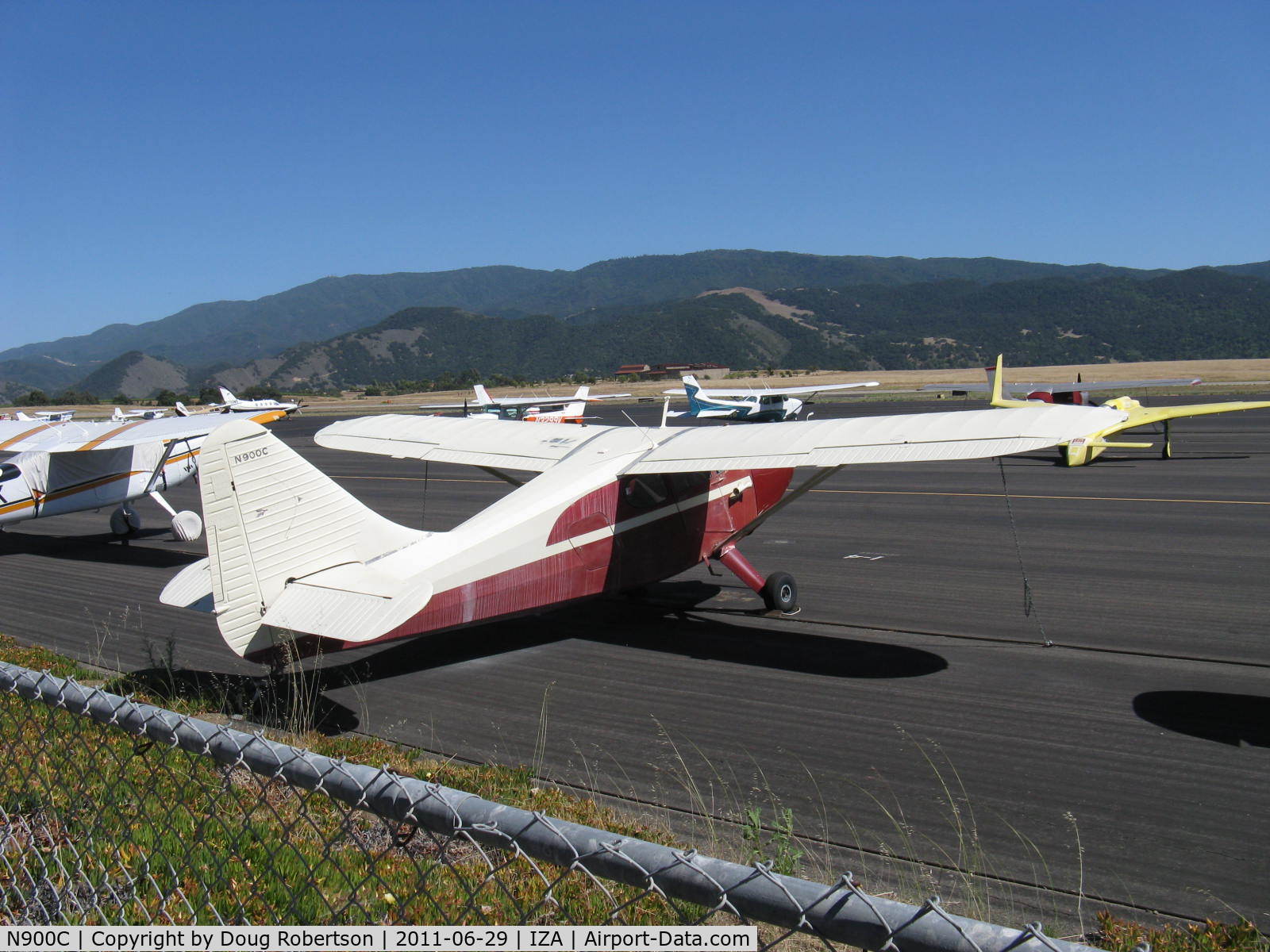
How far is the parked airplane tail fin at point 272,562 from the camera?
722 centimetres

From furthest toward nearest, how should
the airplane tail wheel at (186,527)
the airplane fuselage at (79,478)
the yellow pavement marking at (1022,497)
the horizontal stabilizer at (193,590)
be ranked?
the yellow pavement marking at (1022,497) < the airplane tail wheel at (186,527) < the airplane fuselage at (79,478) < the horizontal stabilizer at (193,590)

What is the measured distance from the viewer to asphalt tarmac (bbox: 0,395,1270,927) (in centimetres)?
561

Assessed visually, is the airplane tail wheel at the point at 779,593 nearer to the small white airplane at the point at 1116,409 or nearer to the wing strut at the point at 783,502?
the wing strut at the point at 783,502

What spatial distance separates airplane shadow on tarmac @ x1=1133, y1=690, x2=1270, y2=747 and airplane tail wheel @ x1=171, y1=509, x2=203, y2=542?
1518 centimetres

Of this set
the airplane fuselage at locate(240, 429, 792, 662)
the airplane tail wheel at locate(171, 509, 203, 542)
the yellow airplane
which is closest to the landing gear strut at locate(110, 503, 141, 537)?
the airplane tail wheel at locate(171, 509, 203, 542)

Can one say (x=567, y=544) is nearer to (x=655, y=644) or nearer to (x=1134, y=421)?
(x=655, y=644)

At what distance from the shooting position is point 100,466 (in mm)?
16953

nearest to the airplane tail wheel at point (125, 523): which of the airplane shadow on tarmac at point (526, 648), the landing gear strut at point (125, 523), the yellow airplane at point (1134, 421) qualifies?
the landing gear strut at point (125, 523)

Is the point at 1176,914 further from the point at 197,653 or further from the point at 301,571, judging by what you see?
the point at 197,653

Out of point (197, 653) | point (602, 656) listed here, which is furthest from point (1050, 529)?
point (197, 653)

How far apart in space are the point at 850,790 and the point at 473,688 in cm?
388

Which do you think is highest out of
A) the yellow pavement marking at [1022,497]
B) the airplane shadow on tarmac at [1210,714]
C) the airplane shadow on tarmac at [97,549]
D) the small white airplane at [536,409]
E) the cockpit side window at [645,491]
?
the small white airplane at [536,409]

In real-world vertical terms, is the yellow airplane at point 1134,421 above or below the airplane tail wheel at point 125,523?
above

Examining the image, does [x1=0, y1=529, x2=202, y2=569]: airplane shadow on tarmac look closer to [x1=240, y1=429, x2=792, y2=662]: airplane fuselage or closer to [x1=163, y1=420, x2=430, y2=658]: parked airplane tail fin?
[x1=240, y1=429, x2=792, y2=662]: airplane fuselage
